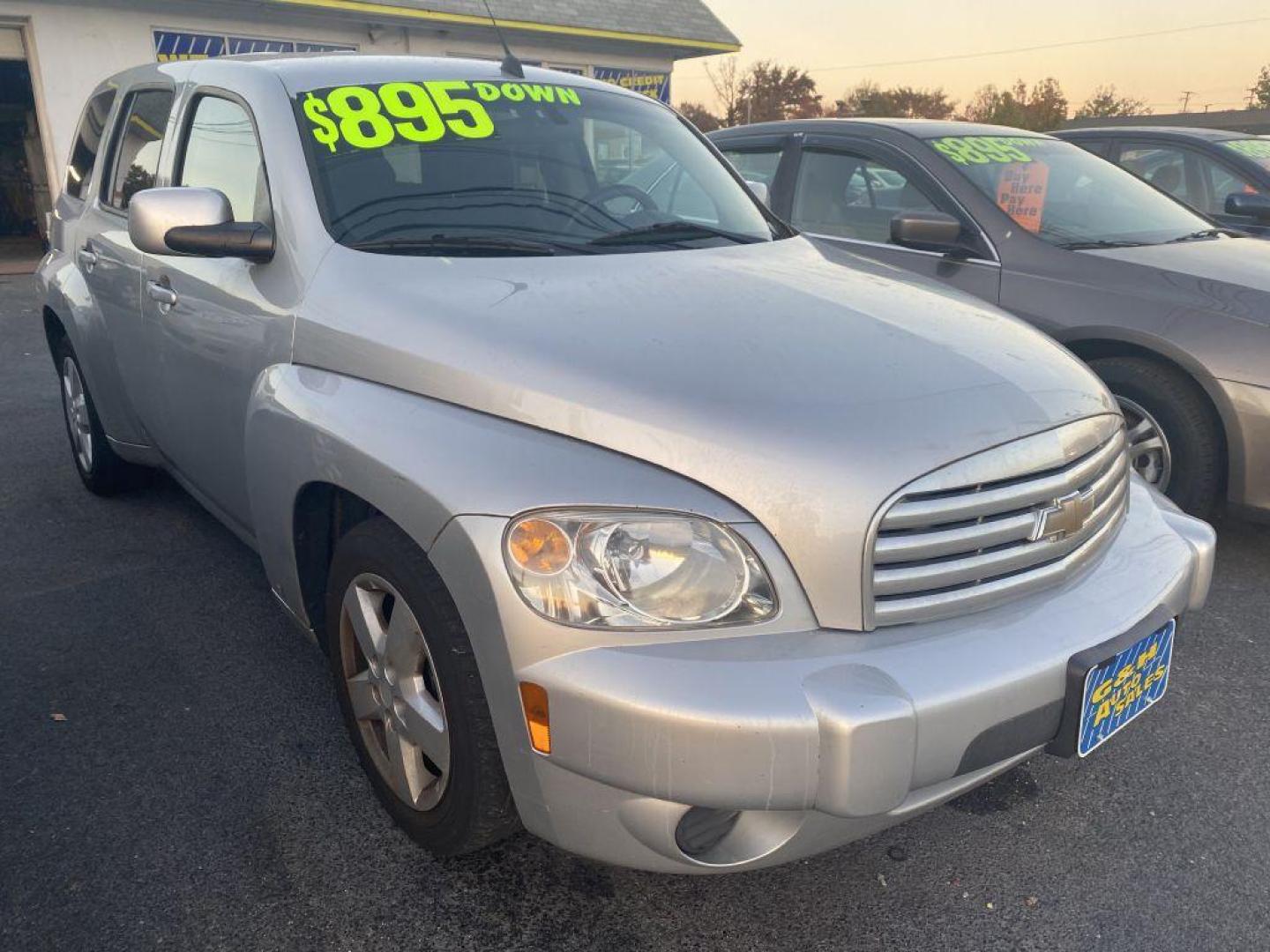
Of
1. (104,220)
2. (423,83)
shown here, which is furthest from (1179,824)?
(104,220)

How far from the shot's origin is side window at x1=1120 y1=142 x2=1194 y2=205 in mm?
6426

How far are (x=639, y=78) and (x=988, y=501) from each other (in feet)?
58.8

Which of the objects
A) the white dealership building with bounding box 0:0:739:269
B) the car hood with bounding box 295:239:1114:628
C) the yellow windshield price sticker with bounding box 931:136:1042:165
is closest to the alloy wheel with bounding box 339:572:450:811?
the car hood with bounding box 295:239:1114:628

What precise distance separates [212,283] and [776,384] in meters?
1.70

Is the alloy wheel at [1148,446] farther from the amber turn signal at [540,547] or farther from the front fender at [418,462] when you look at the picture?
the amber turn signal at [540,547]

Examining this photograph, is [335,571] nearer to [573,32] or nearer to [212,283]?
[212,283]

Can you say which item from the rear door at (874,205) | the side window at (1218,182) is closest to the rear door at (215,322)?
the rear door at (874,205)

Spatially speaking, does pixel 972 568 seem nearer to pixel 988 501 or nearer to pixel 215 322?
pixel 988 501

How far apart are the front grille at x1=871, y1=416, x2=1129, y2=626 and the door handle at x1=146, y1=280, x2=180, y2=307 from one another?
88.7 inches

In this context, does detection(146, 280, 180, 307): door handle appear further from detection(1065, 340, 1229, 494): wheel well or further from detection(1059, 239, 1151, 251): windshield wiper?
detection(1059, 239, 1151, 251): windshield wiper

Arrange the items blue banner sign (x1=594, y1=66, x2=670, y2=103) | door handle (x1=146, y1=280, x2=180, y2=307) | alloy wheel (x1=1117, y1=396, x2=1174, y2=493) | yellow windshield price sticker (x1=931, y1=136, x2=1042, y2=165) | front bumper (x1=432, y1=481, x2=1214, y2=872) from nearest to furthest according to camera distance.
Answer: front bumper (x1=432, y1=481, x2=1214, y2=872) → door handle (x1=146, y1=280, x2=180, y2=307) → alloy wheel (x1=1117, y1=396, x2=1174, y2=493) → yellow windshield price sticker (x1=931, y1=136, x2=1042, y2=165) → blue banner sign (x1=594, y1=66, x2=670, y2=103)

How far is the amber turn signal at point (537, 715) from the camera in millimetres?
1667

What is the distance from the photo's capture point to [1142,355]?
3.76m

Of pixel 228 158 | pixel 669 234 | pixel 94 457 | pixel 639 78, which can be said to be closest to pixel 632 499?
pixel 669 234
